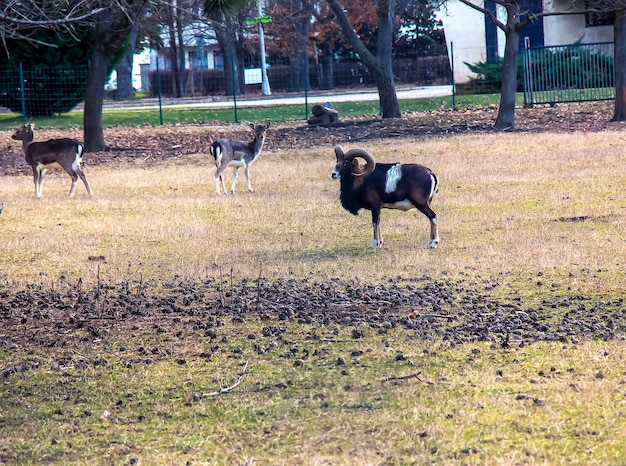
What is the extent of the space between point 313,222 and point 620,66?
14.8m

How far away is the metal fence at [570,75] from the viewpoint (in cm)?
3344

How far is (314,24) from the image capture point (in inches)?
2360

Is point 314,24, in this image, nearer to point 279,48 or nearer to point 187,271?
point 279,48

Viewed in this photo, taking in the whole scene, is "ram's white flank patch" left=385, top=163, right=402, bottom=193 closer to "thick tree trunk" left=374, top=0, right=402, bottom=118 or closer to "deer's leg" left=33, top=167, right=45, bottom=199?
"deer's leg" left=33, top=167, right=45, bottom=199

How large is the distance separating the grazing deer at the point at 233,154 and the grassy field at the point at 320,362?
2.28 meters

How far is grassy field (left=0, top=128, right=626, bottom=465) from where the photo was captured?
5.54 meters

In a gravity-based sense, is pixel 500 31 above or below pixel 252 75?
above

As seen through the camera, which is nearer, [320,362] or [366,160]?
[320,362]

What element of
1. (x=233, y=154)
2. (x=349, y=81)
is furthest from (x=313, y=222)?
(x=349, y=81)

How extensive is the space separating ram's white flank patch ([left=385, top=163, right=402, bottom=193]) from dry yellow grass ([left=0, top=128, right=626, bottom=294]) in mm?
694

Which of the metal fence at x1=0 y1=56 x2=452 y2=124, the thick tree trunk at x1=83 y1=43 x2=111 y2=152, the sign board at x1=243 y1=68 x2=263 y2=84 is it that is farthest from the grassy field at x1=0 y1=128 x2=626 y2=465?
the sign board at x1=243 y1=68 x2=263 y2=84

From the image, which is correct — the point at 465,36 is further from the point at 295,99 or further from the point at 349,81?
the point at 349,81

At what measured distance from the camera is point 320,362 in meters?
7.04

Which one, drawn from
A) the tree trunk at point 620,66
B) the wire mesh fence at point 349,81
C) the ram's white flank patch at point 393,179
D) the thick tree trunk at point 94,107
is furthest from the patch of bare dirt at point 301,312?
the wire mesh fence at point 349,81
